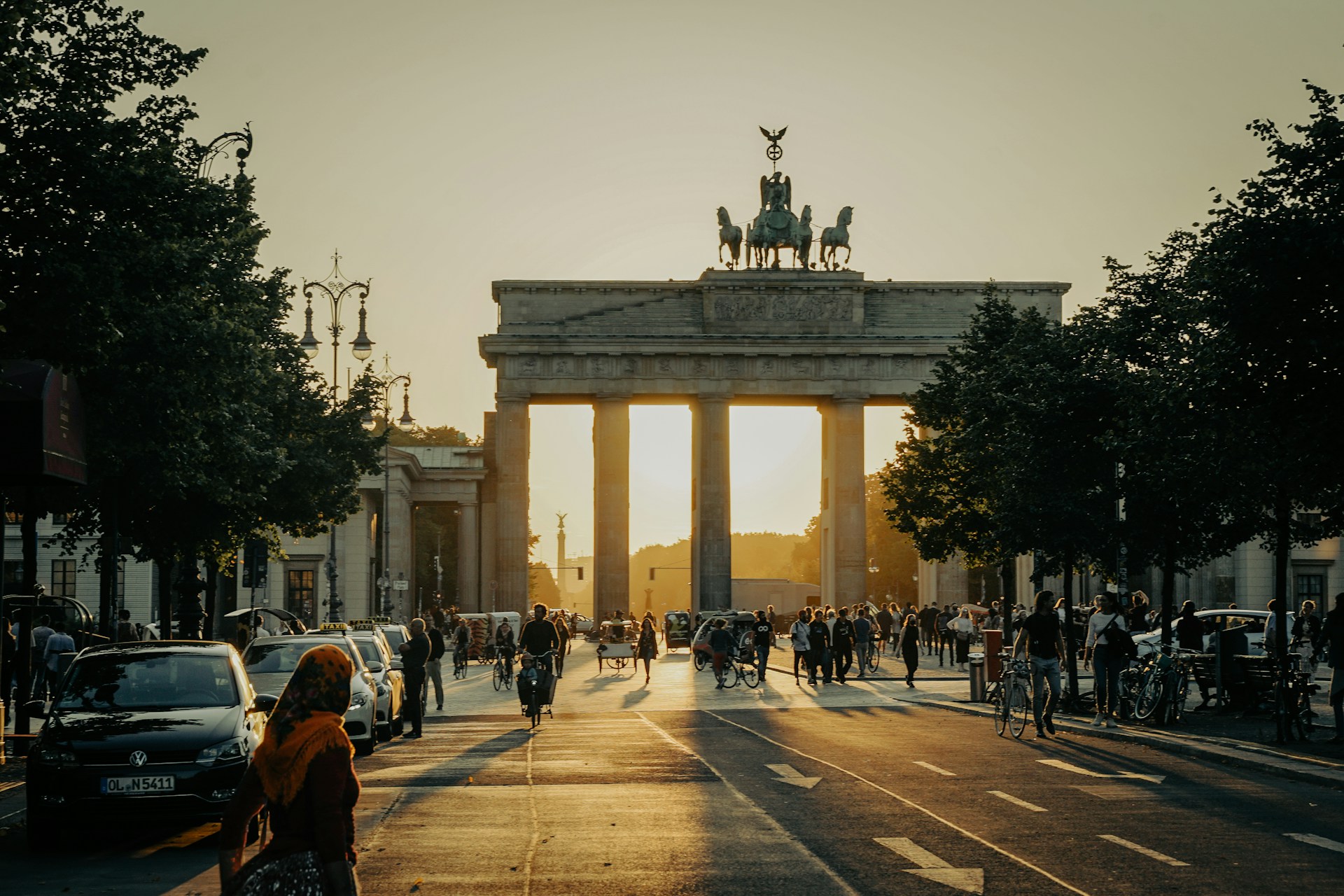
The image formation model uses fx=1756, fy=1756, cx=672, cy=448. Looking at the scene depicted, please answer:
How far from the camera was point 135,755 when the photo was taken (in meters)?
12.7

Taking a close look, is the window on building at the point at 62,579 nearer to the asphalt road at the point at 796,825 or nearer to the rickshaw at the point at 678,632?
the rickshaw at the point at 678,632

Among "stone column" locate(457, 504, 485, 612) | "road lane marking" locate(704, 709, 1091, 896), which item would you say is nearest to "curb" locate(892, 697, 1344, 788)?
"road lane marking" locate(704, 709, 1091, 896)

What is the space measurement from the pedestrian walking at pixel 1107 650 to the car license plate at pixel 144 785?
45.4 feet

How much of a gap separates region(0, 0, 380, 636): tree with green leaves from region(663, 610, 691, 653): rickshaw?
44168 millimetres

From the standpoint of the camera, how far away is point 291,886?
5738 mm

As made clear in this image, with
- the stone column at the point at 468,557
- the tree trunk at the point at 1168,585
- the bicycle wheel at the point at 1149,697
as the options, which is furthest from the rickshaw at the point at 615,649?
the stone column at the point at 468,557

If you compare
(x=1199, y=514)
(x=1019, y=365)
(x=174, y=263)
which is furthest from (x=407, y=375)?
(x=174, y=263)

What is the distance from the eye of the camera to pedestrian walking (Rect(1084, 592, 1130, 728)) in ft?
76.5

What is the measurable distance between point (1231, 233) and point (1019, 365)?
1208 cm

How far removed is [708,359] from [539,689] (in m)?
50.7

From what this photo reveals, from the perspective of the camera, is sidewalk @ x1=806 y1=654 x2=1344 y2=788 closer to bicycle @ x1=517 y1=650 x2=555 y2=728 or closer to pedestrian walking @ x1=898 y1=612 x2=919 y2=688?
pedestrian walking @ x1=898 y1=612 x2=919 y2=688

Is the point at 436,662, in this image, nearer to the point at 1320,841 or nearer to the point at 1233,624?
the point at 1233,624

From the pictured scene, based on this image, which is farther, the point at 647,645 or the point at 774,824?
the point at 647,645

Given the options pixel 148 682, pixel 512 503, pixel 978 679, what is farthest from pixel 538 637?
pixel 512 503
